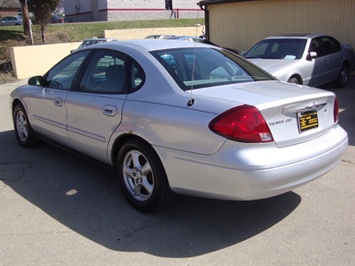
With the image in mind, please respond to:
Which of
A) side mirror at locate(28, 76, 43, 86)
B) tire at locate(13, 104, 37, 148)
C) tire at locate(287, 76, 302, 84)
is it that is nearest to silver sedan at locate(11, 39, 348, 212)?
side mirror at locate(28, 76, 43, 86)

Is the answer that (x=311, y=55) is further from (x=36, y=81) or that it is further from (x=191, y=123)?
(x=191, y=123)

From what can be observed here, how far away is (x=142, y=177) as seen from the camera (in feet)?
12.4

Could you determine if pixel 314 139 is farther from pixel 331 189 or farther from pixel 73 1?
pixel 73 1

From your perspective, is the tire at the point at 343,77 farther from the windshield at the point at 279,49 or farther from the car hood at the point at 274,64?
the car hood at the point at 274,64

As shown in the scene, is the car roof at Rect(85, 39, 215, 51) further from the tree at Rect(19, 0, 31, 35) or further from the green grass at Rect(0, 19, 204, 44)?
the green grass at Rect(0, 19, 204, 44)

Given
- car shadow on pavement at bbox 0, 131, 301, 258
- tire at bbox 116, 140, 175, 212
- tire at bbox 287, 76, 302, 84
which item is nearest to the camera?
car shadow on pavement at bbox 0, 131, 301, 258

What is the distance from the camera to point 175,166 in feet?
11.1

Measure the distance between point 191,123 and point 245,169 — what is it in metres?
0.57

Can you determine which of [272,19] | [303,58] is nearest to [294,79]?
[303,58]

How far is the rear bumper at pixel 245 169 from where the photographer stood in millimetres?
3055

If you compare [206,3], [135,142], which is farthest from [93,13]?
[135,142]

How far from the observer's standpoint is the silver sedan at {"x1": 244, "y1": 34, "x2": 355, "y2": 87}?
29.3 feet

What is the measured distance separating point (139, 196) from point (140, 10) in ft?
136

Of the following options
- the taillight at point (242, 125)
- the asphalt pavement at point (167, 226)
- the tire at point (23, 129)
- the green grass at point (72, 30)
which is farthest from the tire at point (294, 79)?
the green grass at point (72, 30)
